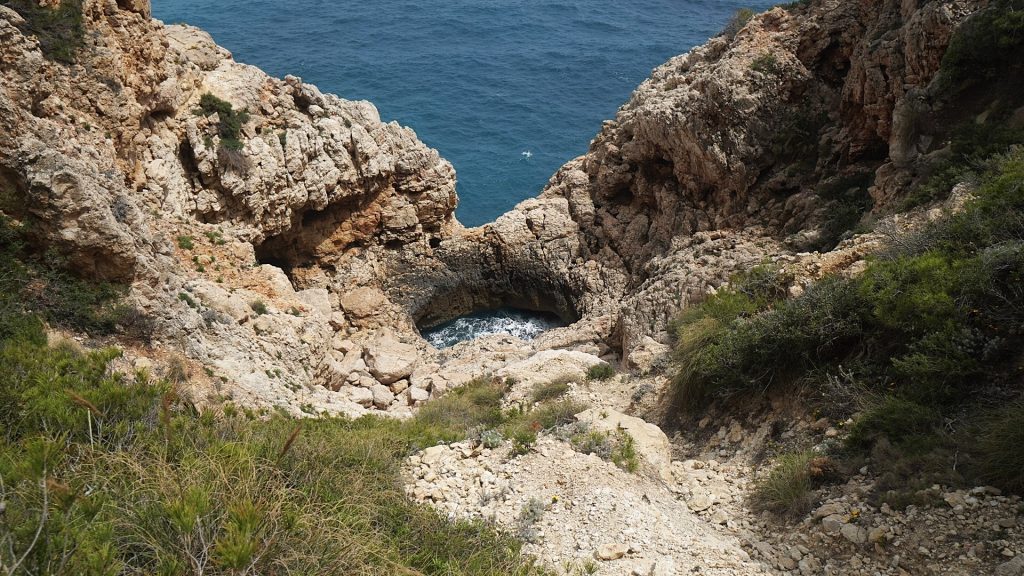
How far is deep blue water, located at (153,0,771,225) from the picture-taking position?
4131cm

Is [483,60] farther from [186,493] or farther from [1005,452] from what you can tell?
[186,493]

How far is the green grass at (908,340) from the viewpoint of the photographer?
283 inches

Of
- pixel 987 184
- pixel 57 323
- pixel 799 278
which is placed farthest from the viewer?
pixel 799 278

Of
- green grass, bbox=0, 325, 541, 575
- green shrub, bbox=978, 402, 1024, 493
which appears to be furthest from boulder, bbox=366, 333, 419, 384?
green shrub, bbox=978, 402, 1024, 493

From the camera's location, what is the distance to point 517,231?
86.4 feet

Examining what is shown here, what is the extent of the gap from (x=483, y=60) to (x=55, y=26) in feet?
128

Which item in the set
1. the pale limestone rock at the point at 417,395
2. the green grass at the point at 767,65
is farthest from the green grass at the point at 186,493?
the green grass at the point at 767,65

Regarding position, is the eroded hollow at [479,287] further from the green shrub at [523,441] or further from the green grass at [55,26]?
the green shrub at [523,441]

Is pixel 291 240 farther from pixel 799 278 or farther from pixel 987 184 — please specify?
pixel 987 184

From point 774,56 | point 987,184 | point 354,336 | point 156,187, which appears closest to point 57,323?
point 156,187

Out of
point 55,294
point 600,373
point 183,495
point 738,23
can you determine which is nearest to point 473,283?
point 600,373

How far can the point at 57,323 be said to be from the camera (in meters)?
10.6

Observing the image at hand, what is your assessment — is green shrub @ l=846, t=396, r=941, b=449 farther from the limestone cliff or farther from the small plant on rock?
the small plant on rock

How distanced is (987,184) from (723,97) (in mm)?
11015
